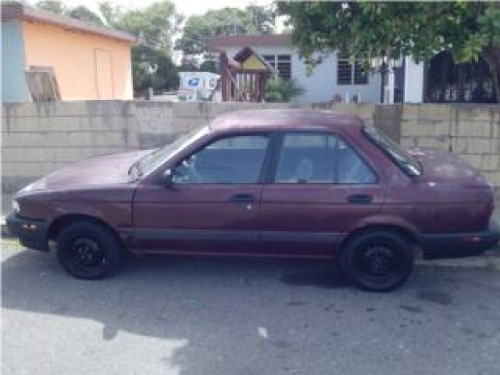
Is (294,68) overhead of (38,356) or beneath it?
overhead

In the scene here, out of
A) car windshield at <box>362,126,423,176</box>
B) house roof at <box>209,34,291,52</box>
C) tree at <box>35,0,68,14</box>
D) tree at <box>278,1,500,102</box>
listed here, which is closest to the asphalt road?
car windshield at <box>362,126,423,176</box>

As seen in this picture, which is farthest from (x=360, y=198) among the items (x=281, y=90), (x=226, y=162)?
(x=281, y=90)

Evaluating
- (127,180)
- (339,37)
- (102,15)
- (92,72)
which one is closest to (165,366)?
(127,180)

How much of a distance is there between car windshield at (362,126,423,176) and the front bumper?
2.87 m

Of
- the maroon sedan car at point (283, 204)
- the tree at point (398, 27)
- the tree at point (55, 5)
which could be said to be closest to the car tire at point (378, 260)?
the maroon sedan car at point (283, 204)

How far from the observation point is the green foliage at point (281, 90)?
64.4 feet

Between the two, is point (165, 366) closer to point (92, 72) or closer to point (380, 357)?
point (380, 357)

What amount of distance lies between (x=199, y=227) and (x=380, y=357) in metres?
1.80

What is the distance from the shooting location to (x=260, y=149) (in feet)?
14.7

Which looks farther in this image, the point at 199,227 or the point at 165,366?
the point at 199,227

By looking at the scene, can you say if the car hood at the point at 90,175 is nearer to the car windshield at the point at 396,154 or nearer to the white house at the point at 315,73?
the car windshield at the point at 396,154

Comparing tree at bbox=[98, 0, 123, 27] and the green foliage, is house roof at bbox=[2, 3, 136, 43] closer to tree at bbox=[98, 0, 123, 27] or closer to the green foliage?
the green foliage

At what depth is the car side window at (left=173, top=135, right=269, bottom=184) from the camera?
4477mm

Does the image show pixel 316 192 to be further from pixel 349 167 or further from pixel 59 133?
pixel 59 133
